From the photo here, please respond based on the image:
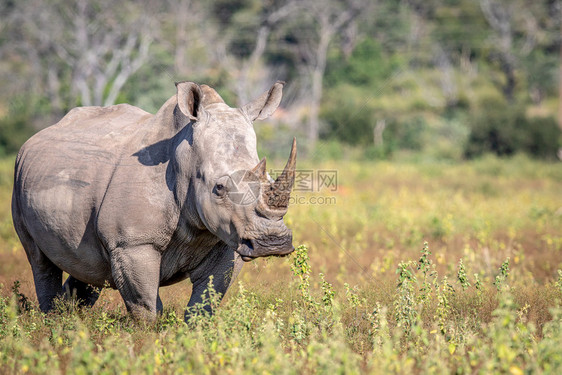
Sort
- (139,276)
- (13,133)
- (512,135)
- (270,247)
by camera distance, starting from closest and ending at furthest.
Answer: (270,247) < (139,276) < (512,135) < (13,133)

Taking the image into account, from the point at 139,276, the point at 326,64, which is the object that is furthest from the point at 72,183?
the point at 326,64

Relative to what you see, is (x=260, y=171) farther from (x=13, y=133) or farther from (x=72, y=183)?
(x=13, y=133)

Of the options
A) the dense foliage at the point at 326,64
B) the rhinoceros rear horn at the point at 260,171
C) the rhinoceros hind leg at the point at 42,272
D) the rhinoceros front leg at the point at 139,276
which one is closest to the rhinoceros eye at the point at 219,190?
the rhinoceros rear horn at the point at 260,171

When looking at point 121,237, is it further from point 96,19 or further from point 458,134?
point 458,134

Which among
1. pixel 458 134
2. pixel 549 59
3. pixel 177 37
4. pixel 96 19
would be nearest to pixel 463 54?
pixel 549 59

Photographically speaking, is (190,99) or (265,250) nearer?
(265,250)

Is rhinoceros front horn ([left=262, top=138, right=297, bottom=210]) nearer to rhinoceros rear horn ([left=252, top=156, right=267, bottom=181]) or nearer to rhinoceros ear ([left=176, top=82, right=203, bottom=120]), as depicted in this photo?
rhinoceros rear horn ([left=252, top=156, right=267, bottom=181])

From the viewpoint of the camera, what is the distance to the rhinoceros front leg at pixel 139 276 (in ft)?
16.1

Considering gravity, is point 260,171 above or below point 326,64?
below

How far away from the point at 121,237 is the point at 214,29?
29477 millimetres

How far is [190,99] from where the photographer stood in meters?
5.04

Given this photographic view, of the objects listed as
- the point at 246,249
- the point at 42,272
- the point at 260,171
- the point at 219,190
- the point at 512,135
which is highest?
the point at 512,135

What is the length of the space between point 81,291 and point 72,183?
1381 mm

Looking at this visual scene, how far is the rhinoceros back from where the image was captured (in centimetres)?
520
